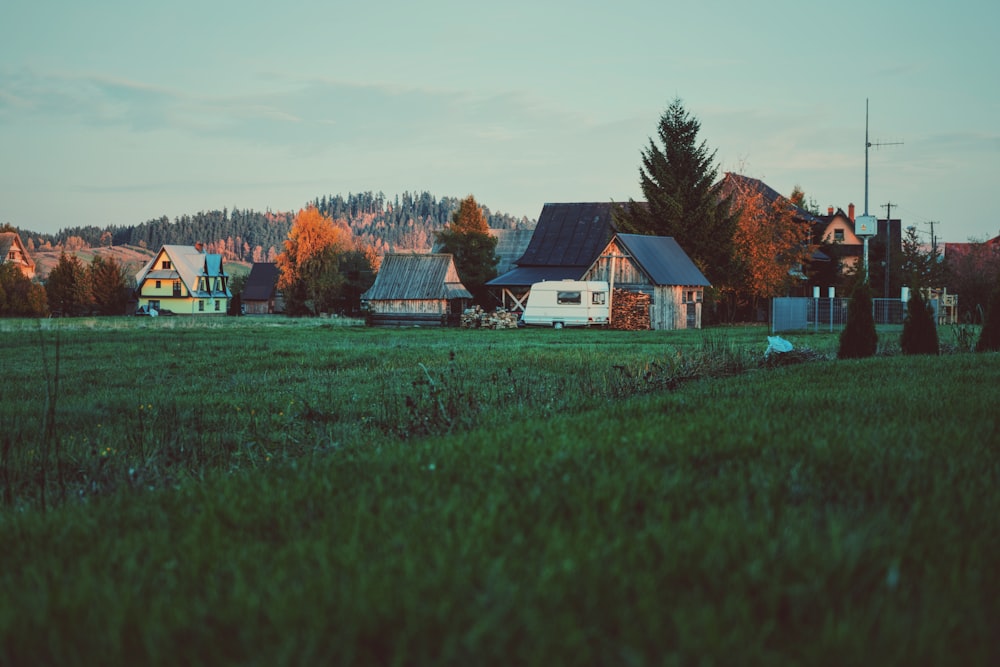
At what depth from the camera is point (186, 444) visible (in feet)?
25.7

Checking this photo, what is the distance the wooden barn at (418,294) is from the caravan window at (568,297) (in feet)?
27.9

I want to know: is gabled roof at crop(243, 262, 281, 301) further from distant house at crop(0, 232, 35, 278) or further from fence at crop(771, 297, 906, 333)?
fence at crop(771, 297, 906, 333)

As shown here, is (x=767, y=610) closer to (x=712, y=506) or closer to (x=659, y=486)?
(x=712, y=506)

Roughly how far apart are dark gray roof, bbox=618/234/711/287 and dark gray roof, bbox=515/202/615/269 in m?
9.49

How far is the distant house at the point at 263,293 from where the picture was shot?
96.4 meters

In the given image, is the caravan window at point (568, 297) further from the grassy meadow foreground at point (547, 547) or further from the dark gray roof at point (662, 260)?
the grassy meadow foreground at point (547, 547)

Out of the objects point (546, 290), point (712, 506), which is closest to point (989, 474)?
point (712, 506)

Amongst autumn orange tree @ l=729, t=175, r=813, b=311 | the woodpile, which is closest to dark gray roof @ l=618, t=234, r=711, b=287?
autumn orange tree @ l=729, t=175, r=813, b=311

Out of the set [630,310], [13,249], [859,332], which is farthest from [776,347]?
[13,249]

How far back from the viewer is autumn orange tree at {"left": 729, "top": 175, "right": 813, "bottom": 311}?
4706 cm

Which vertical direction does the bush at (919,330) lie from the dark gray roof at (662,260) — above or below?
below

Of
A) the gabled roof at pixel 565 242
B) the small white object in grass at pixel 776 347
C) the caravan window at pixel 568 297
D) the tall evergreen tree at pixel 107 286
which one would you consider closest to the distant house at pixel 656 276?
the caravan window at pixel 568 297

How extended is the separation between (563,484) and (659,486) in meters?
0.46

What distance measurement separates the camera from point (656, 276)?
4131 centimetres
